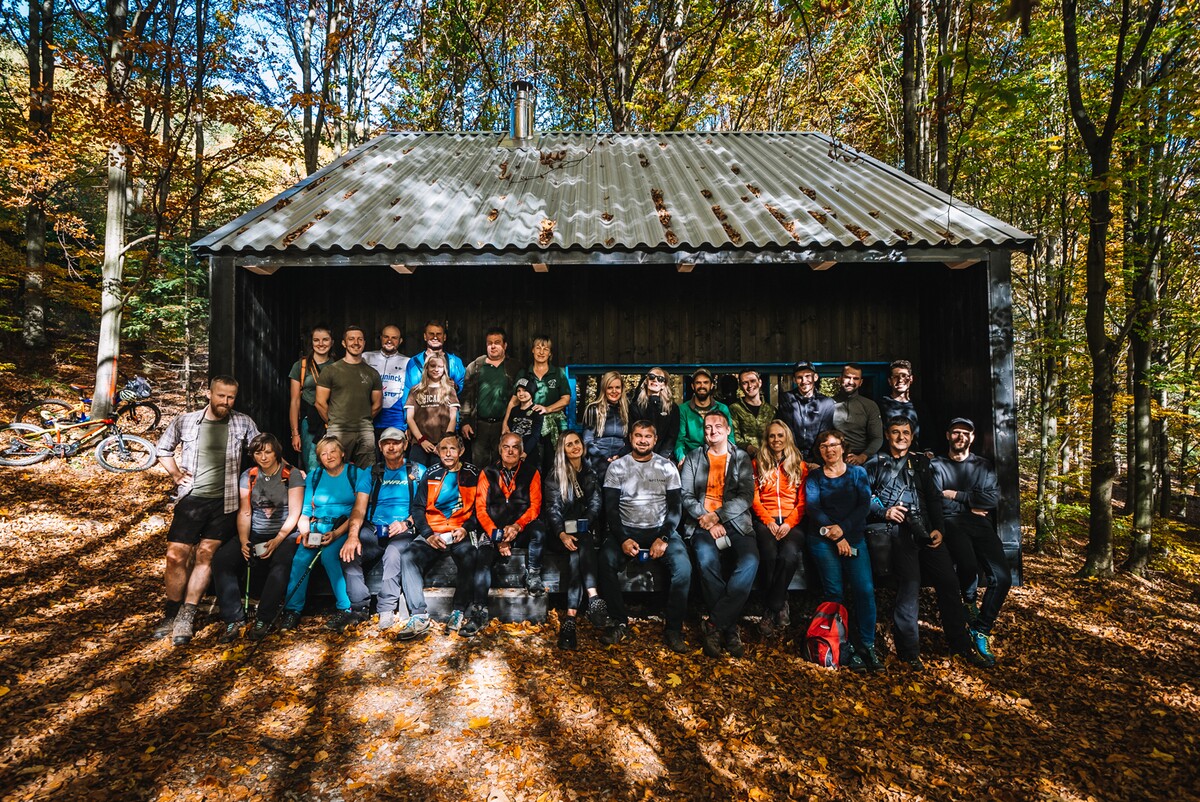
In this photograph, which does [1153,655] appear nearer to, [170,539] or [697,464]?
[697,464]

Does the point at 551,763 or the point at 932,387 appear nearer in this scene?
the point at 551,763

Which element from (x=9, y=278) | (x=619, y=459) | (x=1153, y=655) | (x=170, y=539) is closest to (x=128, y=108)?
(x=9, y=278)

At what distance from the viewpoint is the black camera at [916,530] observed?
4.08 m

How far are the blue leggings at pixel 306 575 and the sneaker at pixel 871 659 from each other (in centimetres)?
Answer: 383

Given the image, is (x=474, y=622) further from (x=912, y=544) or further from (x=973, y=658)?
(x=973, y=658)

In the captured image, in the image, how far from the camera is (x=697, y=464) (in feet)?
14.3

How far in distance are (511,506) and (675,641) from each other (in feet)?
5.20

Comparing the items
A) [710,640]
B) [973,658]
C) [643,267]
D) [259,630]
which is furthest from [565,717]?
[643,267]

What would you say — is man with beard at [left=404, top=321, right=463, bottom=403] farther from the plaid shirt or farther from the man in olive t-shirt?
the plaid shirt

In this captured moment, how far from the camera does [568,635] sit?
13.4ft

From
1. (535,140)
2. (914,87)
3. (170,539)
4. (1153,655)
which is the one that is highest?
(914,87)

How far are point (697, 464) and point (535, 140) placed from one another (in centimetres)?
584

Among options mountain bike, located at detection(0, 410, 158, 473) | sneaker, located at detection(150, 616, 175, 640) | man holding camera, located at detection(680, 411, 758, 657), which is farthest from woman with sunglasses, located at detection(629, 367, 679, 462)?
mountain bike, located at detection(0, 410, 158, 473)

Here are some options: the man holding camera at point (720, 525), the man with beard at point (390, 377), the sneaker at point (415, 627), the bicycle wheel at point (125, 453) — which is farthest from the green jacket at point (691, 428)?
the bicycle wheel at point (125, 453)
